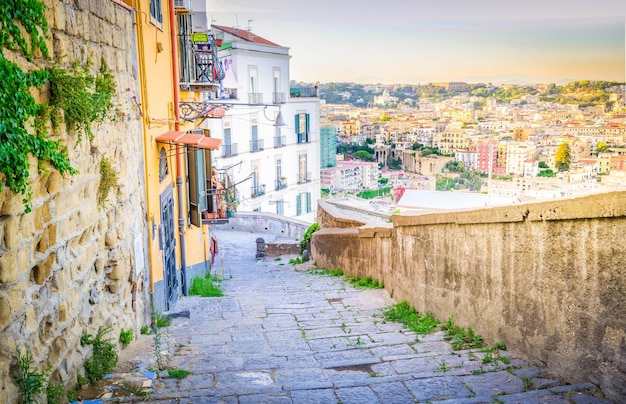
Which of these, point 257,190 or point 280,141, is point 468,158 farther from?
point 280,141

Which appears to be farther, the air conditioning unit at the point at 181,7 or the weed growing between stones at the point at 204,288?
the weed growing between stones at the point at 204,288

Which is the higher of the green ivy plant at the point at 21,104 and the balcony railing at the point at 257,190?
the green ivy plant at the point at 21,104

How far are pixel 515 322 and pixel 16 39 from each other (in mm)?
4513

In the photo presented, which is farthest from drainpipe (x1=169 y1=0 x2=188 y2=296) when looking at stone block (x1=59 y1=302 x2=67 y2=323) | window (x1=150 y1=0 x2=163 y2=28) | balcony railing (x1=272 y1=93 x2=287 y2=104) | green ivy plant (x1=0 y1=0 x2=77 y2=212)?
balcony railing (x1=272 y1=93 x2=287 y2=104)

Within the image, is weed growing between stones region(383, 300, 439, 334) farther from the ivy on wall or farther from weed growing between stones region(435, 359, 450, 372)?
the ivy on wall

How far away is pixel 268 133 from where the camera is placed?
112ft

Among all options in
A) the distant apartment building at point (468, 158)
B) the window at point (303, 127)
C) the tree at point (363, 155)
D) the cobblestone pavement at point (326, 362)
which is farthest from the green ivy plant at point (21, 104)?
the window at point (303, 127)

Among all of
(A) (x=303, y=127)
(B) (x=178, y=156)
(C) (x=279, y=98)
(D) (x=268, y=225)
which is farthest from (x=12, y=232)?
(A) (x=303, y=127)

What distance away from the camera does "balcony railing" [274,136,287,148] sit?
34594mm

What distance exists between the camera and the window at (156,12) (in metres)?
8.72

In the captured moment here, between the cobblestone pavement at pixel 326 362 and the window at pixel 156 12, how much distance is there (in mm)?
4325

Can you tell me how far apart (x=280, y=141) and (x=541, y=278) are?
3045cm

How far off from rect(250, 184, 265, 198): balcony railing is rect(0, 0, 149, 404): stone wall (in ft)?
86.8

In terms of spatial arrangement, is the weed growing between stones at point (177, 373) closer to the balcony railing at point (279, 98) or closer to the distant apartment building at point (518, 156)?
the distant apartment building at point (518, 156)
